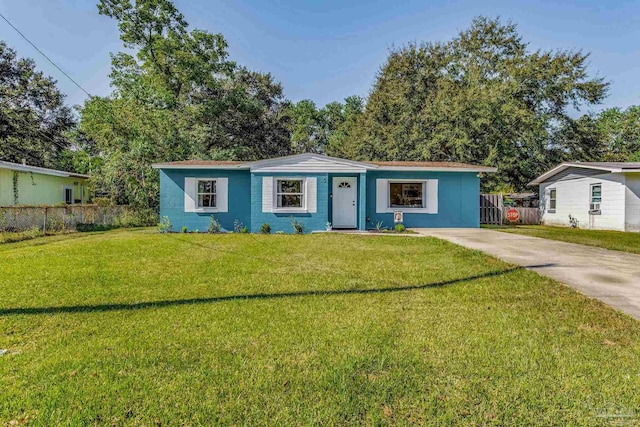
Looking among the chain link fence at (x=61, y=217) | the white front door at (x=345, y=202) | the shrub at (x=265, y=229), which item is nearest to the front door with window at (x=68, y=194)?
the chain link fence at (x=61, y=217)

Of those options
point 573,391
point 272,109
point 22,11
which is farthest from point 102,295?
point 272,109

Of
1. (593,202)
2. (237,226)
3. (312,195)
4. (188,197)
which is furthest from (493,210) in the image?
(188,197)

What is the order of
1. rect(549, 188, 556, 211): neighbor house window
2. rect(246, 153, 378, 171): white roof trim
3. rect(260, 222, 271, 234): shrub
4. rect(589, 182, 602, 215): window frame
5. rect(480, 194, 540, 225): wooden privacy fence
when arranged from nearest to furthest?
rect(260, 222, 271, 234): shrub
rect(246, 153, 378, 171): white roof trim
rect(589, 182, 602, 215): window frame
rect(480, 194, 540, 225): wooden privacy fence
rect(549, 188, 556, 211): neighbor house window

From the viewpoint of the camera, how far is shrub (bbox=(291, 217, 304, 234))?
1259 cm

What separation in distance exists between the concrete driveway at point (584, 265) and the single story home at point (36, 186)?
18.5 m

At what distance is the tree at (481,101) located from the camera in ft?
68.7

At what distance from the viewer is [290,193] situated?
1321 centimetres

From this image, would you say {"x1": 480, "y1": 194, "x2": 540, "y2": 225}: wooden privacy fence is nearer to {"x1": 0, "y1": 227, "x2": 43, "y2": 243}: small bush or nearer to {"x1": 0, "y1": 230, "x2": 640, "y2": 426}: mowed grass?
{"x1": 0, "y1": 230, "x2": 640, "y2": 426}: mowed grass

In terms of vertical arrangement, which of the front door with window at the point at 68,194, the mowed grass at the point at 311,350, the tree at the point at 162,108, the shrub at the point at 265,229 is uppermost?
the tree at the point at 162,108

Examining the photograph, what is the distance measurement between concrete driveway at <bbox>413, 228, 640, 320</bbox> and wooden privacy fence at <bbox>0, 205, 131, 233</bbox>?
14963mm

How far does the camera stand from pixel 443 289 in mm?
4855

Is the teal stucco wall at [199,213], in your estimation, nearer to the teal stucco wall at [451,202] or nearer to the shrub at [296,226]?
the shrub at [296,226]

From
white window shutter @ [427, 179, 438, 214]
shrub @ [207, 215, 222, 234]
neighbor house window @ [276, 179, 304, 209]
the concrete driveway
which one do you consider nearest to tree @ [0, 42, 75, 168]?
shrub @ [207, 215, 222, 234]

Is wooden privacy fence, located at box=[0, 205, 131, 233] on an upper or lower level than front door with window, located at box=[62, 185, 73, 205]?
lower
